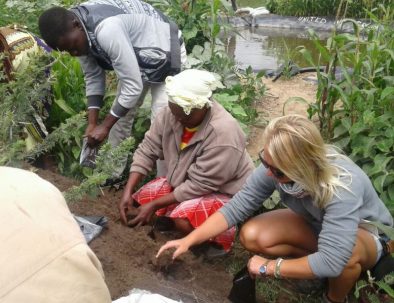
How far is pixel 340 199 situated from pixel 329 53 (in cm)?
158

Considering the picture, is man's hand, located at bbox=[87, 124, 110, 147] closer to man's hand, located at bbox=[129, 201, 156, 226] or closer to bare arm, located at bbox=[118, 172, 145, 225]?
bare arm, located at bbox=[118, 172, 145, 225]

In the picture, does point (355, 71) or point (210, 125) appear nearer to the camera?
point (210, 125)

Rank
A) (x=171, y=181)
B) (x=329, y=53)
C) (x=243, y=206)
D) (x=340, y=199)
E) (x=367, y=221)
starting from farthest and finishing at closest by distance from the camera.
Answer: (x=329, y=53)
(x=171, y=181)
(x=243, y=206)
(x=367, y=221)
(x=340, y=199)

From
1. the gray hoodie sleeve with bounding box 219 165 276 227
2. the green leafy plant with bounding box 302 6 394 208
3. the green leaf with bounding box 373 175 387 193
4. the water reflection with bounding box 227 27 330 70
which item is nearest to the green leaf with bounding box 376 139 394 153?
the green leafy plant with bounding box 302 6 394 208

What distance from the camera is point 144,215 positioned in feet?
8.45

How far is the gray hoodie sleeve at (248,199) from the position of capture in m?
2.22

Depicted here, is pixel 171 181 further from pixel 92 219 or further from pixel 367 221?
pixel 367 221

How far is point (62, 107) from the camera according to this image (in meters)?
3.36

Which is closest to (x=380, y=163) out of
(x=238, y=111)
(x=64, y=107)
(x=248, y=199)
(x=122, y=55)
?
(x=248, y=199)

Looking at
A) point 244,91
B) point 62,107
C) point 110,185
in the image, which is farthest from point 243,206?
point 244,91

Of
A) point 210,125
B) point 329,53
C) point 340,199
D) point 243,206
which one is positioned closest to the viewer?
point 340,199

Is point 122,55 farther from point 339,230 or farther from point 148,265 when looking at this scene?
point 339,230

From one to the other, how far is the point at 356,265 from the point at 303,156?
23.6 inches

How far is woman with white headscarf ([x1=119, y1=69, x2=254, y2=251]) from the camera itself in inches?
93.0
